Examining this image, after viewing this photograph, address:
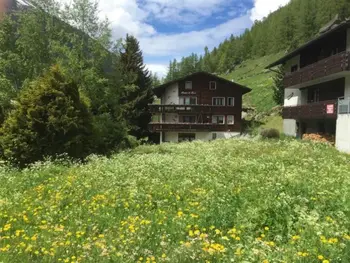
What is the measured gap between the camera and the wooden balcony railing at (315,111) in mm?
26750

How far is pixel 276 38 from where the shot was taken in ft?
463

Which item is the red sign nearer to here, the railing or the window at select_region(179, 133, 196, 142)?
the railing

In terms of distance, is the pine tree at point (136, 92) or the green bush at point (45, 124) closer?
the green bush at point (45, 124)

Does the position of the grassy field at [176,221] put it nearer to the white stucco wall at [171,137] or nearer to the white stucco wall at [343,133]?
the white stucco wall at [343,133]

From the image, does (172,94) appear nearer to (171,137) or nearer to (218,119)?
(171,137)

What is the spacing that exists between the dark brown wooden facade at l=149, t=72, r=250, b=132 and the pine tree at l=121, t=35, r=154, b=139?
1.34 metres

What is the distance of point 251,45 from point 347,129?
156303 mm

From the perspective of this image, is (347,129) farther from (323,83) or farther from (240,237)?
(240,237)

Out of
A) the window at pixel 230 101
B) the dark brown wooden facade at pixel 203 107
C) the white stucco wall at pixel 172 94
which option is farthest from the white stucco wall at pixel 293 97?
the white stucco wall at pixel 172 94

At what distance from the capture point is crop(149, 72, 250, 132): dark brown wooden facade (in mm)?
47281


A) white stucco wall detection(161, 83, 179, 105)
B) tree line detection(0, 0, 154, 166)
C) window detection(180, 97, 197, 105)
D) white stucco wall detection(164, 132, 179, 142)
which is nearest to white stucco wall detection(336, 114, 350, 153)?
tree line detection(0, 0, 154, 166)

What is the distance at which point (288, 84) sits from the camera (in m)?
38.5

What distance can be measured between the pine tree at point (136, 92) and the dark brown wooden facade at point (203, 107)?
1337 mm

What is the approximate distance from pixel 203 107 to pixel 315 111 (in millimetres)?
21256
